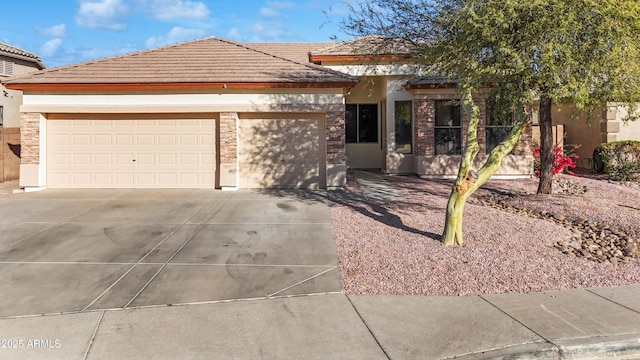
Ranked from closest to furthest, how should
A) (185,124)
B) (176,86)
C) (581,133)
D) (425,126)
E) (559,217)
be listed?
(559,217), (176,86), (185,124), (425,126), (581,133)

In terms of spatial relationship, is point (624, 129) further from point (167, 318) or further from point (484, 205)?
point (167, 318)

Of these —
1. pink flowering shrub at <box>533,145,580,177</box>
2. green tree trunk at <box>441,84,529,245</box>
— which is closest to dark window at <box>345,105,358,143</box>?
pink flowering shrub at <box>533,145,580,177</box>

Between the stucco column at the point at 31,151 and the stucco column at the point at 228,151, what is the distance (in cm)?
554

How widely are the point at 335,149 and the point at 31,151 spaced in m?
9.23

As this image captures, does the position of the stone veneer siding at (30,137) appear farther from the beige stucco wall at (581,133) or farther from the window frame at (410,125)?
the beige stucco wall at (581,133)

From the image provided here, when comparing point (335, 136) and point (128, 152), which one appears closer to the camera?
point (335, 136)

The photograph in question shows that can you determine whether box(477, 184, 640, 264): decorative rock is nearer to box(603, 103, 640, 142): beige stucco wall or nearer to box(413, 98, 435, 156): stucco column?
box(413, 98, 435, 156): stucco column

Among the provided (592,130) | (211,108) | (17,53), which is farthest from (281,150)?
(17,53)

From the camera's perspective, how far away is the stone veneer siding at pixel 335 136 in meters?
13.8

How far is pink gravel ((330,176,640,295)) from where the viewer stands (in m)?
6.14

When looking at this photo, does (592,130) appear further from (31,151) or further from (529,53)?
(31,151)

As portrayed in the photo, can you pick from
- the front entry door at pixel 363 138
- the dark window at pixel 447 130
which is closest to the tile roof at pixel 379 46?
the dark window at pixel 447 130

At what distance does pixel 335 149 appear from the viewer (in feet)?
45.3

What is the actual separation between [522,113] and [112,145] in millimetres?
11703
